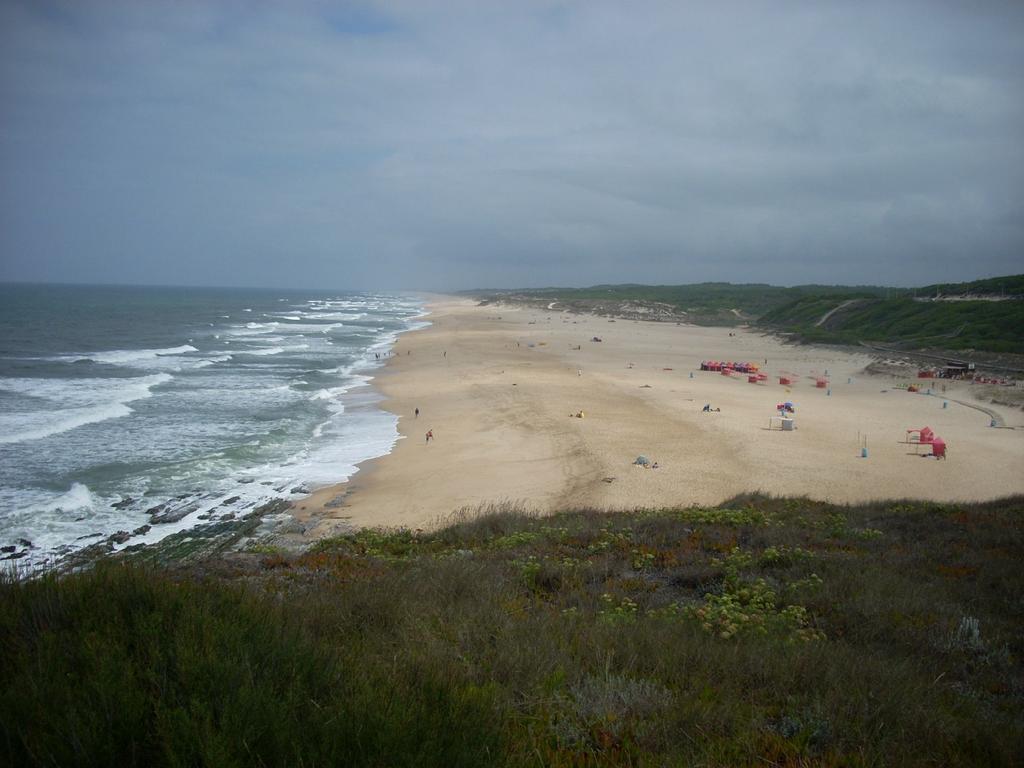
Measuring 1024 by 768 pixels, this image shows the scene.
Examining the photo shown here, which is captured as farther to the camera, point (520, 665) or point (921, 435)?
point (921, 435)

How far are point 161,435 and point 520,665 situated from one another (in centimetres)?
2099

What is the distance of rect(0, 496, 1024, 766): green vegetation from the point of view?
2646 mm

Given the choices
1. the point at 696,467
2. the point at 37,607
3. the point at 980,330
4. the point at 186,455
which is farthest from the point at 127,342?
the point at 980,330

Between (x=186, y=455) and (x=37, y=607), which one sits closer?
(x=37, y=607)

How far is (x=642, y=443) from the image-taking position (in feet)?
68.2

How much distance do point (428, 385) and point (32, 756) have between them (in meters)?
30.3

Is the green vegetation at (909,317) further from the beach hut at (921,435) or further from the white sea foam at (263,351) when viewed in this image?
the white sea foam at (263,351)

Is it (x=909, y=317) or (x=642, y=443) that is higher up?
(x=909, y=317)

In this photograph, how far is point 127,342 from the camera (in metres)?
51.8

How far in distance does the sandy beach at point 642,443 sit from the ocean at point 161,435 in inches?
78.6

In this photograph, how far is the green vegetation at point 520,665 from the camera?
2.65 m

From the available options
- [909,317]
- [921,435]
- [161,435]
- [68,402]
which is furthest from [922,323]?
[68,402]

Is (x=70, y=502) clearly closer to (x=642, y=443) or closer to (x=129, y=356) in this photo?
(x=642, y=443)

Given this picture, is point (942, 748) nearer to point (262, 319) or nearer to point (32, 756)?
point (32, 756)
